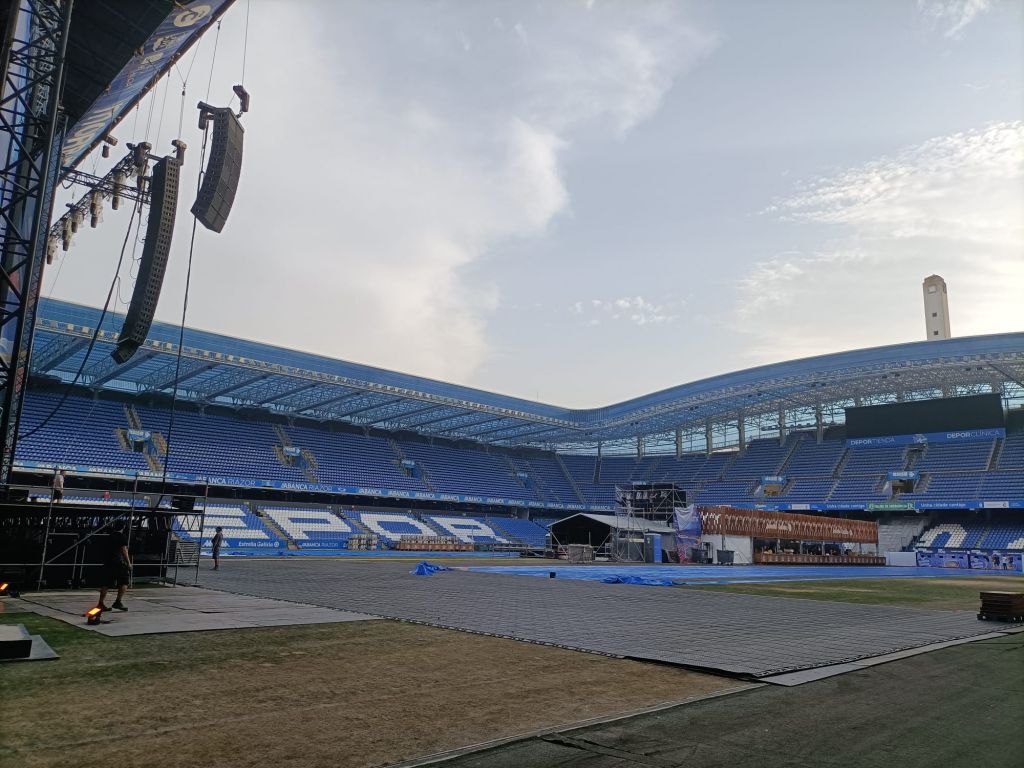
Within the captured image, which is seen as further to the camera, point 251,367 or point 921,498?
point 921,498

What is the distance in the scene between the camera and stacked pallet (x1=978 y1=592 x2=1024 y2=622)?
14305 millimetres

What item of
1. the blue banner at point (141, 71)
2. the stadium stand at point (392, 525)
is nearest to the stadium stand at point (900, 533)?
the stadium stand at point (392, 525)

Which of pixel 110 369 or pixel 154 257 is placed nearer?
pixel 154 257

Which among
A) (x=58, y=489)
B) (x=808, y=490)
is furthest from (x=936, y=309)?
(x=58, y=489)

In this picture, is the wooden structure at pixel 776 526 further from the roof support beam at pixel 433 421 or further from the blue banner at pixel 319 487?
the roof support beam at pixel 433 421

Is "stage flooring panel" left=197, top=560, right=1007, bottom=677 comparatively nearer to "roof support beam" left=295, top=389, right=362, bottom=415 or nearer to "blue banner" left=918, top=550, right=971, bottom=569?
"roof support beam" left=295, top=389, right=362, bottom=415

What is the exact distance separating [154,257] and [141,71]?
18.3ft

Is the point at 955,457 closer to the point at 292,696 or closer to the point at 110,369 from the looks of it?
the point at 292,696

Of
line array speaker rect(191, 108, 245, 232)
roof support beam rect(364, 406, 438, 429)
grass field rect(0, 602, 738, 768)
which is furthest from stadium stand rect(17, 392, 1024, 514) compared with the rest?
grass field rect(0, 602, 738, 768)

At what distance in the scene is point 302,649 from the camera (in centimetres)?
912

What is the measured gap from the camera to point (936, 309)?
236 ft

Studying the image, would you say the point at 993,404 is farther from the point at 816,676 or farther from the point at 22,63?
the point at 22,63

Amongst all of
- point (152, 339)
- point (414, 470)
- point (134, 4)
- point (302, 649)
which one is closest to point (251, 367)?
point (152, 339)

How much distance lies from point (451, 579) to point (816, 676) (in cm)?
1723
